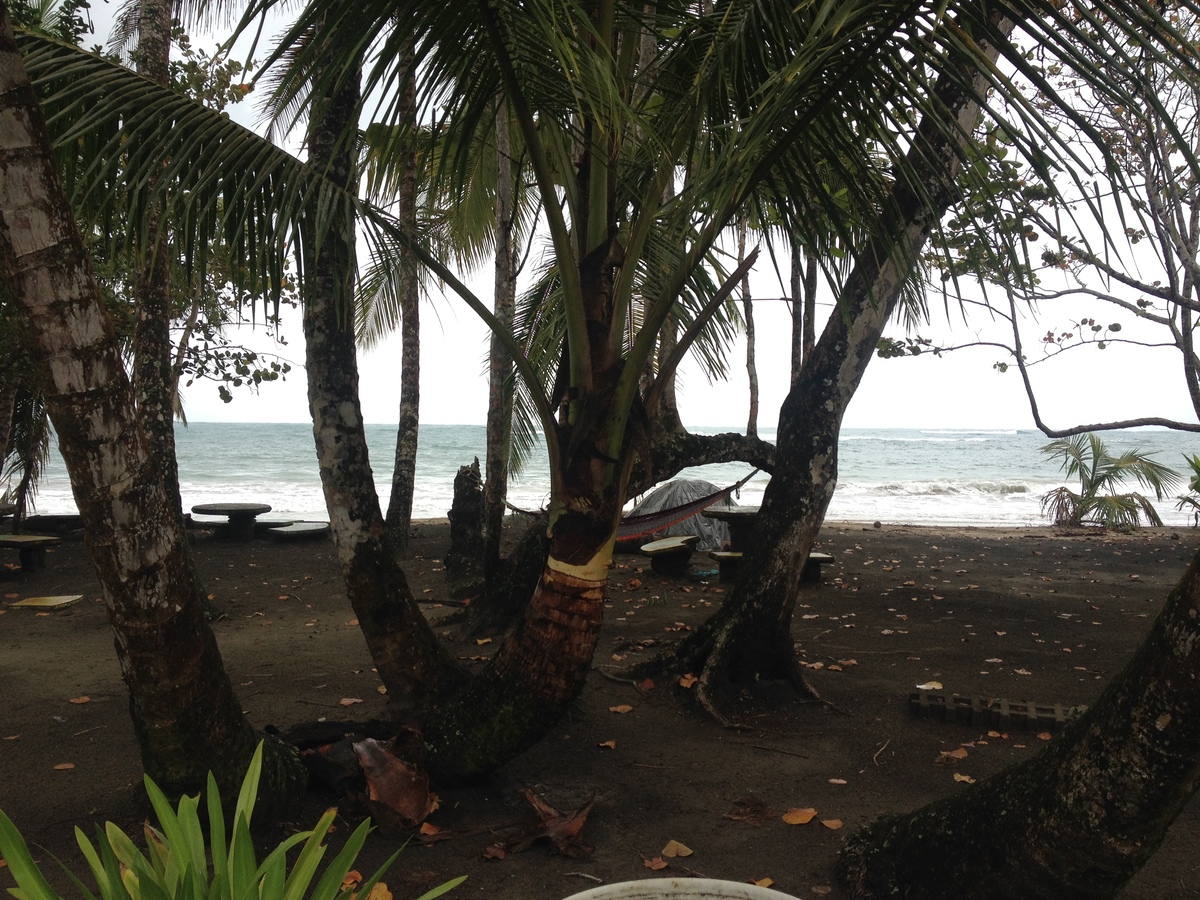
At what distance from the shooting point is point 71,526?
11.9 m

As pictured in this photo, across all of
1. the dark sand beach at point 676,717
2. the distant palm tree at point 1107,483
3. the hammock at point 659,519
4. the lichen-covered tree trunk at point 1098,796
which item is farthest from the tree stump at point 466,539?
the distant palm tree at point 1107,483

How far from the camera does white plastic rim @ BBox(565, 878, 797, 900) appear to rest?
168 cm

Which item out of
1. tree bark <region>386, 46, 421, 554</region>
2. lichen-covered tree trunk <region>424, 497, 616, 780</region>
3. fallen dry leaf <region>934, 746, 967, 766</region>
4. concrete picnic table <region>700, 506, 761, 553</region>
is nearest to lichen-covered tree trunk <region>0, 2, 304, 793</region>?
lichen-covered tree trunk <region>424, 497, 616, 780</region>

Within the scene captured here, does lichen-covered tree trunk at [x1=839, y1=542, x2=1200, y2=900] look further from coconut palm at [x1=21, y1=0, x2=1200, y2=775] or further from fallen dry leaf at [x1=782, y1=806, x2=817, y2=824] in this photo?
coconut palm at [x1=21, y1=0, x2=1200, y2=775]

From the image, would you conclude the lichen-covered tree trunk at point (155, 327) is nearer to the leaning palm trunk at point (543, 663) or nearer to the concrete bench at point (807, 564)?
the leaning palm trunk at point (543, 663)

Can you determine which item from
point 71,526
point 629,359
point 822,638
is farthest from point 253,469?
point 629,359

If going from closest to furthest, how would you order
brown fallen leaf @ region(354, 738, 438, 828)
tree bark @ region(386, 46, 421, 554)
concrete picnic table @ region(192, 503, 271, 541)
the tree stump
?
brown fallen leaf @ region(354, 738, 438, 828) → the tree stump → tree bark @ region(386, 46, 421, 554) → concrete picnic table @ region(192, 503, 271, 541)

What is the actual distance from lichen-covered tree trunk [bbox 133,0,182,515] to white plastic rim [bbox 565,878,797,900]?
5.67 metres

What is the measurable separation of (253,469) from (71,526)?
78.8 feet

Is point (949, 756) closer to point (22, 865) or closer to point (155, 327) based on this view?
point (22, 865)

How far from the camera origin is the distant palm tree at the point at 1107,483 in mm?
13547

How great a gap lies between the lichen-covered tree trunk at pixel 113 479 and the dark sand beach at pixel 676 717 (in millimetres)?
552

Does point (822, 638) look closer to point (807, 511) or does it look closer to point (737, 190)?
point (807, 511)

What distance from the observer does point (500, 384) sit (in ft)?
25.1
